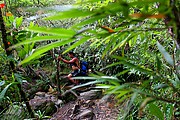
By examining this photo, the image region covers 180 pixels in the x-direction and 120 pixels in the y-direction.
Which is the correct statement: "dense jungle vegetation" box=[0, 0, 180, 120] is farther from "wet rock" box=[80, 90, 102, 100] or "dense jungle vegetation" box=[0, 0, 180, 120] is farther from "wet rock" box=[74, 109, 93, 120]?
"wet rock" box=[74, 109, 93, 120]

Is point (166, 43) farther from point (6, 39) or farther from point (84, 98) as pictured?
point (84, 98)

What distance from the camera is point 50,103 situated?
399 centimetres

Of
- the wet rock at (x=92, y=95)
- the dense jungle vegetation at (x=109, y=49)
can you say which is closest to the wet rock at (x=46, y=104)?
the dense jungle vegetation at (x=109, y=49)

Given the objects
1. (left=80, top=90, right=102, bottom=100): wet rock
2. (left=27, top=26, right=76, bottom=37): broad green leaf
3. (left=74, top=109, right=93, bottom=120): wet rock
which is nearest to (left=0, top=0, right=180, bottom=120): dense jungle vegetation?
(left=27, top=26, right=76, bottom=37): broad green leaf

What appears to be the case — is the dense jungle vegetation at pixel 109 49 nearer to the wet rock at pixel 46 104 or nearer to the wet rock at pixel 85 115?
the wet rock at pixel 46 104

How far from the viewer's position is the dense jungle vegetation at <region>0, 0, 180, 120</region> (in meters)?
0.45

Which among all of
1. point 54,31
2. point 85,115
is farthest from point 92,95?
point 54,31

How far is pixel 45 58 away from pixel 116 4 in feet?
18.8

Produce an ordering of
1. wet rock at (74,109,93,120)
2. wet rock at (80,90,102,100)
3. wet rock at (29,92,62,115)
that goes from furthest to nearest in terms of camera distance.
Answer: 1. wet rock at (80,90,102,100)
2. wet rock at (29,92,62,115)
3. wet rock at (74,109,93,120)

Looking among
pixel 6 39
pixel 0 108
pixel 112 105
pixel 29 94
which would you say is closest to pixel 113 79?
pixel 6 39

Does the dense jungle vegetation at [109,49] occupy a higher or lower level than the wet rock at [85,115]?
higher

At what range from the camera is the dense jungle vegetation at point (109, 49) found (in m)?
0.45

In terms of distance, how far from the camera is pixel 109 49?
8.91 feet

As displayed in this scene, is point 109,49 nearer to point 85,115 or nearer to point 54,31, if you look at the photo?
point 85,115
